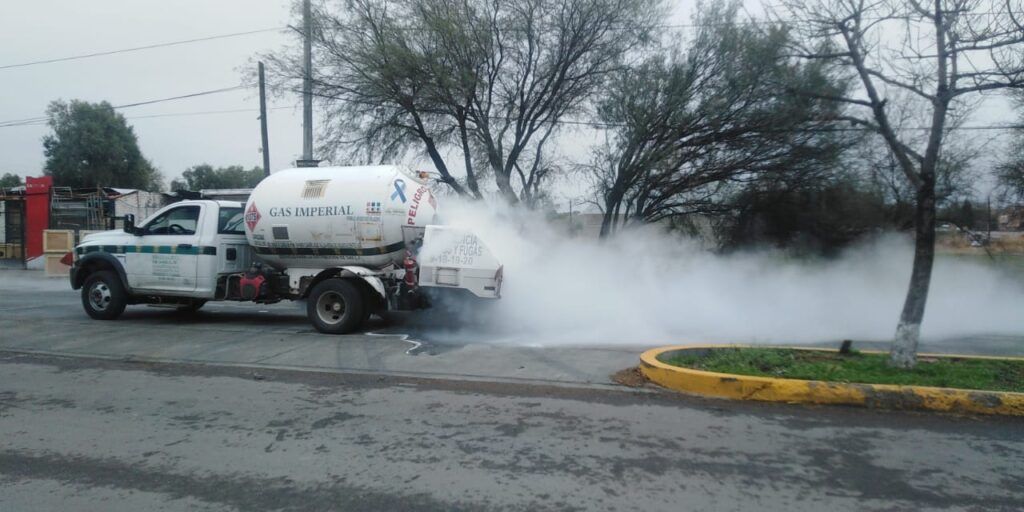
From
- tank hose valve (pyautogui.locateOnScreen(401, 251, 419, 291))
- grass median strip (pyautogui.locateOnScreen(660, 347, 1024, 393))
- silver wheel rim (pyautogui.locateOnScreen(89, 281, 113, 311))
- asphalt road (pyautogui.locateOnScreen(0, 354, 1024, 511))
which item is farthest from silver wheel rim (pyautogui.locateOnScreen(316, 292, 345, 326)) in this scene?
grass median strip (pyautogui.locateOnScreen(660, 347, 1024, 393))

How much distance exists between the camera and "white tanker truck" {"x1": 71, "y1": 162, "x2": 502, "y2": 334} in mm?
9844

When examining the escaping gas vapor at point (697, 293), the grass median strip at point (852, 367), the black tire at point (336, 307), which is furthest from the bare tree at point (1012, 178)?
the black tire at point (336, 307)

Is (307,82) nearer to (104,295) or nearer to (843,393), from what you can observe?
(104,295)

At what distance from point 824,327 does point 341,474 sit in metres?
9.51

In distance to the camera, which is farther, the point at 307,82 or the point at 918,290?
the point at 307,82

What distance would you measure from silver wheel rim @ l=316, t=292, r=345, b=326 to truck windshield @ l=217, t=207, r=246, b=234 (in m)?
2.27

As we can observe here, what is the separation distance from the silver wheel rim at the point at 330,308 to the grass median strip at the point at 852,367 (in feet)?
17.9

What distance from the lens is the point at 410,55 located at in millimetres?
15195

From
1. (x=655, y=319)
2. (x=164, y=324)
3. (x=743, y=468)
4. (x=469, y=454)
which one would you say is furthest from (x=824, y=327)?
(x=164, y=324)

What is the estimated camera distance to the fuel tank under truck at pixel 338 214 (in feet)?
33.0

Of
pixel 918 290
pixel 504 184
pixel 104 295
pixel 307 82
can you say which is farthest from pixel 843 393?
pixel 307 82

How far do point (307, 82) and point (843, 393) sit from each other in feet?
48.5

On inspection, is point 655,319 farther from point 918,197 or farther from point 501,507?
point 501,507

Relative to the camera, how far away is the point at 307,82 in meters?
16.7
